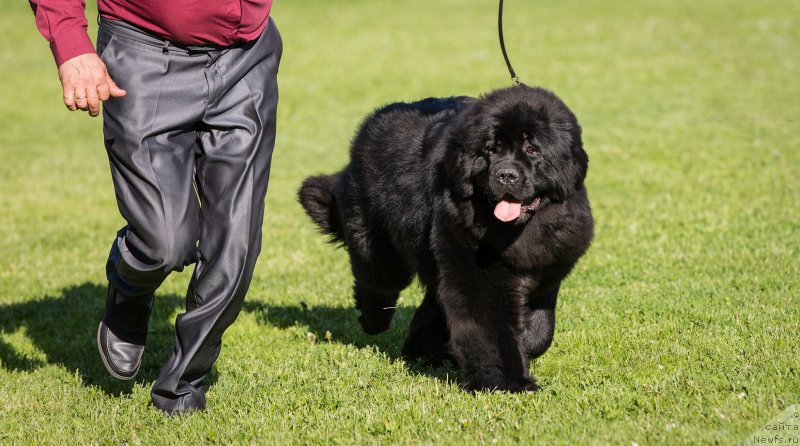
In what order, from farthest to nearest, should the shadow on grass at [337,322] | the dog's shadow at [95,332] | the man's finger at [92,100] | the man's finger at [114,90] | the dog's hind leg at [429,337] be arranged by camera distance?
1. the shadow on grass at [337,322]
2. the dog's shadow at [95,332]
3. the dog's hind leg at [429,337]
4. the man's finger at [114,90]
5. the man's finger at [92,100]

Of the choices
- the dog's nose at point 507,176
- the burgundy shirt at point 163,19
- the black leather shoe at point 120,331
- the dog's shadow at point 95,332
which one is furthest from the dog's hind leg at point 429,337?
the burgundy shirt at point 163,19

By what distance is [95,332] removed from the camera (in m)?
6.88

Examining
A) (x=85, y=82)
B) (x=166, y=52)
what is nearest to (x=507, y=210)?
(x=166, y=52)

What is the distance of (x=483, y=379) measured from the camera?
504 cm

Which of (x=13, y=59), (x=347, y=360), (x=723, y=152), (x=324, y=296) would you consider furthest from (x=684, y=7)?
(x=347, y=360)

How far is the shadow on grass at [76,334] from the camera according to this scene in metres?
5.95

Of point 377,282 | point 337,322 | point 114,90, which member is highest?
point 114,90

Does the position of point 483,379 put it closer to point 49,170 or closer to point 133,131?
point 133,131

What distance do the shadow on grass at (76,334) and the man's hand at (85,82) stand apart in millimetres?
2028

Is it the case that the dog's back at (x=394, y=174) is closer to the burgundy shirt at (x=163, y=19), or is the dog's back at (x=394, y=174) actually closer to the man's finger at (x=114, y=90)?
the burgundy shirt at (x=163, y=19)

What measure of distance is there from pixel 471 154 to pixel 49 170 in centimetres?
1028

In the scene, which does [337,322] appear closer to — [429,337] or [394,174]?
[429,337]

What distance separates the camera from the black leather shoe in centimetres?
499

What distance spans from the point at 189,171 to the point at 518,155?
1.67 m
